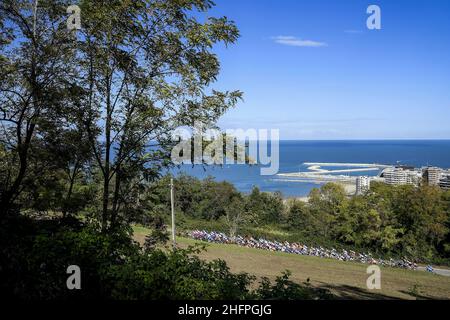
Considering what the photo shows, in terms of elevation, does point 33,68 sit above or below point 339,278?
above

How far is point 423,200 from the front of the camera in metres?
33.5

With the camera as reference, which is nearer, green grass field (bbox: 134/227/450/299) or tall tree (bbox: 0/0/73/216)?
tall tree (bbox: 0/0/73/216)

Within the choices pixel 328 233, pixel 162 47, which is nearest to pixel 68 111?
pixel 162 47

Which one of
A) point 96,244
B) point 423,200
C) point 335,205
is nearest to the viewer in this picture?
point 96,244

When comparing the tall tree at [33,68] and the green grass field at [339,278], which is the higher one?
A: the tall tree at [33,68]

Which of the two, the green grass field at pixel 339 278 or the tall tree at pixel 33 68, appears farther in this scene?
the green grass field at pixel 339 278

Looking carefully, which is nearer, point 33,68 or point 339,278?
point 33,68

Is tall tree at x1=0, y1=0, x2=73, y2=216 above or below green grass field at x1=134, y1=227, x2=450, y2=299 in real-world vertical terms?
above

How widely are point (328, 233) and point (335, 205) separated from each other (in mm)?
3227

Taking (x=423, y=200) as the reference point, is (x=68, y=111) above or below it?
above
